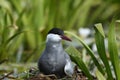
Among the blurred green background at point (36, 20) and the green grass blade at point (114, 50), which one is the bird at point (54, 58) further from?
the blurred green background at point (36, 20)

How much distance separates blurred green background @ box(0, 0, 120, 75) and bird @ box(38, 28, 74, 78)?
1.66 m

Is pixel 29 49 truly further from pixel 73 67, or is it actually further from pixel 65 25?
pixel 73 67

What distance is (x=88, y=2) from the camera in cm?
720

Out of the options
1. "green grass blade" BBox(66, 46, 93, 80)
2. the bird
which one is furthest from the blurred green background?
the bird

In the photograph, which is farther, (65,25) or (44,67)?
(65,25)

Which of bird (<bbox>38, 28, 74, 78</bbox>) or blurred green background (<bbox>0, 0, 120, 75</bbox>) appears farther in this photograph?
blurred green background (<bbox>0, 0, 120, 75</bbox>)

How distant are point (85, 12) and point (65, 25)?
919 millimetres

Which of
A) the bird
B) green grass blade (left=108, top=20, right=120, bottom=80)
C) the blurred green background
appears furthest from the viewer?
the blurred green background

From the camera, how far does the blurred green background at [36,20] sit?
555cm

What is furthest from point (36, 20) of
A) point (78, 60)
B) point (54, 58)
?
point (54, 58)

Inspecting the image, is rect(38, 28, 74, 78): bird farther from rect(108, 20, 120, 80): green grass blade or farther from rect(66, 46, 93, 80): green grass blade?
rect(108, 20, 120, 80): green grass blade

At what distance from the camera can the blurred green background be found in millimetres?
5550

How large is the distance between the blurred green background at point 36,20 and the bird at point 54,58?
5.43 feet

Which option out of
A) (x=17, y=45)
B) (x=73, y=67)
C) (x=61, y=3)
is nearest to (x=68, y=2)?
(x=61, y=3)
